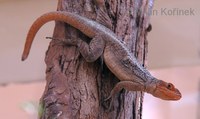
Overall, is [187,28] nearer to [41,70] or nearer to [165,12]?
[165,12]

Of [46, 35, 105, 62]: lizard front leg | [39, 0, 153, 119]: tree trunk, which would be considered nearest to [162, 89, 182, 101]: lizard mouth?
[39, 0, 153, 119]: tree trunk

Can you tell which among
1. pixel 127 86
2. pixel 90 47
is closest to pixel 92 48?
pixel 90 47

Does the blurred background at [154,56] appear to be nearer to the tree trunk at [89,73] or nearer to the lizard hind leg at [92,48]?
the tree trunk at [89,73]

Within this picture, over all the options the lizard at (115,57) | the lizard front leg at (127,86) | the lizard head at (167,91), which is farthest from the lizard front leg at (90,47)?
the lizard head at (167,91)

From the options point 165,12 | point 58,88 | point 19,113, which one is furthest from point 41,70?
point 58,88

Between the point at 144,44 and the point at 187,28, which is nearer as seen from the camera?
the point at 144,44
